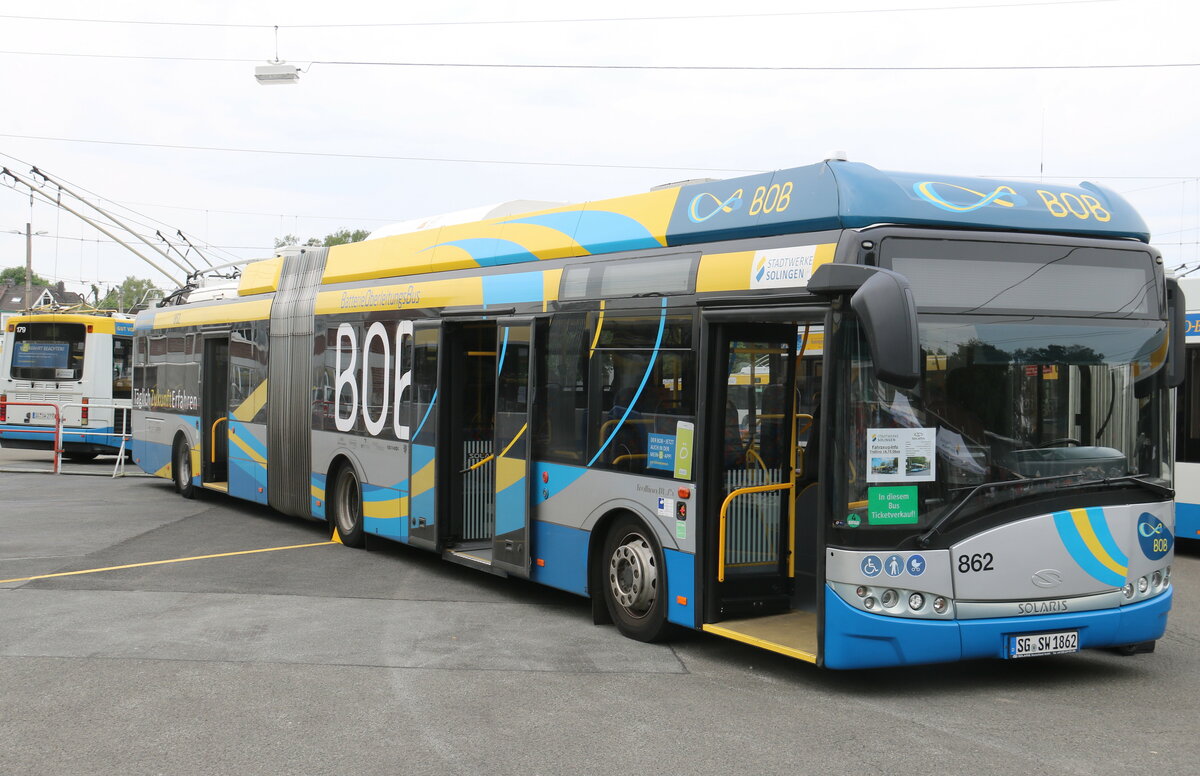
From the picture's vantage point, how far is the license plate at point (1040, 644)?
6.86 meters

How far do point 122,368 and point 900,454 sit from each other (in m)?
22.4

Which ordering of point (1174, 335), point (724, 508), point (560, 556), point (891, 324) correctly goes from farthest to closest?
point (560, 556) < point (724, 508) < point (1174, 335) < point (891, 324)

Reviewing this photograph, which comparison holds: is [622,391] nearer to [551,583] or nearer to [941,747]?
[551,583]

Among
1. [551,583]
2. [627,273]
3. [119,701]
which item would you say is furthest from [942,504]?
[119,701]

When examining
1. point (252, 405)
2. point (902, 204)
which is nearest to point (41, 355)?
point (252, 405)

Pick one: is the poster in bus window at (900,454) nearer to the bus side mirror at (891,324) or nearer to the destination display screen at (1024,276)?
the bus side mirror at (891,324)

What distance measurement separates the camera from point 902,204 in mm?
6996

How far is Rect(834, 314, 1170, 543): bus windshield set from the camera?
263 inches

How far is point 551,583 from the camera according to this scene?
9352mm

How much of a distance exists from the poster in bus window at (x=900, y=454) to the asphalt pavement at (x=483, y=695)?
1294 mm

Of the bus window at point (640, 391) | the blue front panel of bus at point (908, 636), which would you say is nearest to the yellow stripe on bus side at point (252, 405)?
the bus window at point (640, 391)

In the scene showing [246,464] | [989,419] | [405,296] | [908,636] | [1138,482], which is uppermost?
[405,296]

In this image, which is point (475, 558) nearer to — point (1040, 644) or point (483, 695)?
point (483, 695)

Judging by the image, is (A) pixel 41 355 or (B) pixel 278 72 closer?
(B) pixel 278 72
